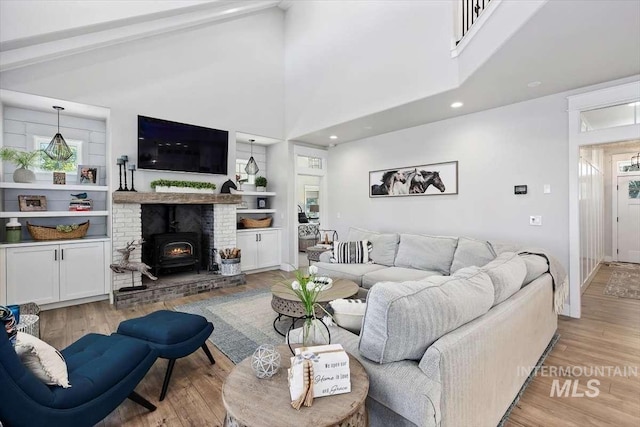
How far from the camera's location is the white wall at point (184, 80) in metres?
4.00

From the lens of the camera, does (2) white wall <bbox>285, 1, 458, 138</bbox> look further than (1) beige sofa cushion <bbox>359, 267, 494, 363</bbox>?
Yes

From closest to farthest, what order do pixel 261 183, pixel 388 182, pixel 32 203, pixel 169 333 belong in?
1. pixel 169 333
2. pixel 32 203
3. pixel 388 182
4. pixel 261 183

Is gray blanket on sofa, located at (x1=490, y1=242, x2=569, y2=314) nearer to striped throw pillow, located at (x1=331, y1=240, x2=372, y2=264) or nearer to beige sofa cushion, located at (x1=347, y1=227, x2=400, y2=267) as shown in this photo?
beige sofa cushion, located at (x1=347, y1=227, x2=400, y2=267)

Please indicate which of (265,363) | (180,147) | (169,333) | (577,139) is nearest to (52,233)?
(180,147)

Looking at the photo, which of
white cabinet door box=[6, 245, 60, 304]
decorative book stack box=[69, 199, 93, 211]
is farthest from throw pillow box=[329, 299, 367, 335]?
decorative book stack box=[69, 199, 93, 211]

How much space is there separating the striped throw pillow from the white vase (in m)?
4.15

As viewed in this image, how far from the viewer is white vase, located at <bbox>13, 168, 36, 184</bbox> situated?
3.88 metres

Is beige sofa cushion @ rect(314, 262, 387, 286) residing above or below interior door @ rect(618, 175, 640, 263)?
below

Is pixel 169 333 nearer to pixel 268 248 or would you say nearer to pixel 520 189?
pixel 268 248

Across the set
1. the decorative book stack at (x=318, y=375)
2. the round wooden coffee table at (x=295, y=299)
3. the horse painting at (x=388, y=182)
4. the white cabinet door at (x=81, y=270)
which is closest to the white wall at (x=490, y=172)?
the horse painting at (x=388, y=182)

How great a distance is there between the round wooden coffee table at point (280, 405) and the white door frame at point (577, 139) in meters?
3.63

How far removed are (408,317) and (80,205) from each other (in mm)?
4866

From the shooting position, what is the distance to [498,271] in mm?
1890

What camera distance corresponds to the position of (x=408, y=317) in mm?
1304
